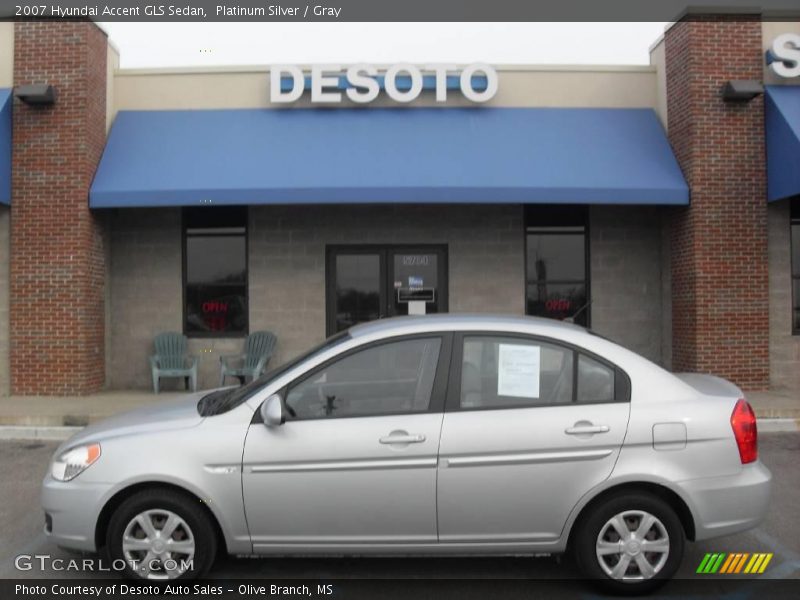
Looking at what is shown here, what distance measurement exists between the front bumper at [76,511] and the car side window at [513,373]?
218cm

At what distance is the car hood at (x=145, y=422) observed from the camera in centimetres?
445

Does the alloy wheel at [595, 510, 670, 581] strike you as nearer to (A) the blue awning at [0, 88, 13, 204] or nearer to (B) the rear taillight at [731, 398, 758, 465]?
(B) the rear taillight at [731, 398, 758, 465]

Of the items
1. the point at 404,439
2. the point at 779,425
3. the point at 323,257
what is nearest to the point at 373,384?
the point at 404,439

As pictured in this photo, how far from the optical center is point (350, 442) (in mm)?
4285

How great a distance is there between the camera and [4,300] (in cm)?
1133

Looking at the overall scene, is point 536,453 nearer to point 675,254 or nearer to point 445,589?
point 445,589

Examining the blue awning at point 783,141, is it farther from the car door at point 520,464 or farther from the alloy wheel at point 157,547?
the alloy wheel at point 157,547

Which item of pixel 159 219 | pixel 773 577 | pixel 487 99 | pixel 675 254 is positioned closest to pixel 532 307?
pixel 675 254

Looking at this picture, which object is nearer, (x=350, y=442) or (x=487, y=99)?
(x=350, y=442)

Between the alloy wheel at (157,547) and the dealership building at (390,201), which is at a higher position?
the dealership building at (390,201)

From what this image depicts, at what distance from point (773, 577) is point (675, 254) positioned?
762 centimetres

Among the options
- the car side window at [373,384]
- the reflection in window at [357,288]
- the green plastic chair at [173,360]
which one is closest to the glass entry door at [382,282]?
the reflection in window at [357,288]

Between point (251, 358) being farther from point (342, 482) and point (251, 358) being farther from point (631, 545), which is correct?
point (631, 545)

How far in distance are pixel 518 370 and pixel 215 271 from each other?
8648 millimetres
